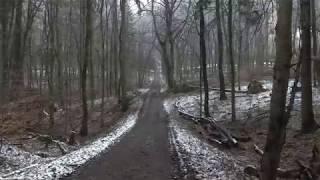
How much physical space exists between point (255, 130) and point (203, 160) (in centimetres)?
769

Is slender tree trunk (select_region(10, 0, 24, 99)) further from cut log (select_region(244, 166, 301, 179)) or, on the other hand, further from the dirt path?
cut log (select_region(244, 166, 301, 179))

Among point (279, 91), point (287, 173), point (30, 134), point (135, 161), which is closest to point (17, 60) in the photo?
point (30, 134)

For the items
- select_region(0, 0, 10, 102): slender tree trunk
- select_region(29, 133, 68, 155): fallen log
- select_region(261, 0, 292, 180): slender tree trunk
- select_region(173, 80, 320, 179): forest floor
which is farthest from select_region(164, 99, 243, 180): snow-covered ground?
select_region(0, 0, 10, 102): slender tree trunk

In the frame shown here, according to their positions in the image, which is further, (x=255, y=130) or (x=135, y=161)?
(x=255, y=130)

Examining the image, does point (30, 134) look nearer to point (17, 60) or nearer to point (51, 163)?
point (51, 163)

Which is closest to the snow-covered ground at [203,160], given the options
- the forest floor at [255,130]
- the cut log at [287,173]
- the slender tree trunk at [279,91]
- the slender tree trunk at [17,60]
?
the cut log at [287,173]

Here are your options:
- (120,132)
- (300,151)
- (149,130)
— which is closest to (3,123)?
(120,132)

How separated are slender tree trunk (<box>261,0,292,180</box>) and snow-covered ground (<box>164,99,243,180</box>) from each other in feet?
10.3

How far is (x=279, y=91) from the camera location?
295 inches

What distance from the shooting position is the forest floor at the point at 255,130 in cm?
1419

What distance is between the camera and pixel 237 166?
1260cm

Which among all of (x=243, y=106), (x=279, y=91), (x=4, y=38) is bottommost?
(x=243, y=106)

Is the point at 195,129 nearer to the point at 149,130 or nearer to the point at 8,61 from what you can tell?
the point at 149,130

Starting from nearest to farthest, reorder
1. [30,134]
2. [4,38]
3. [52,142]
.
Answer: [52,142] → [30,134] → [4,38]
